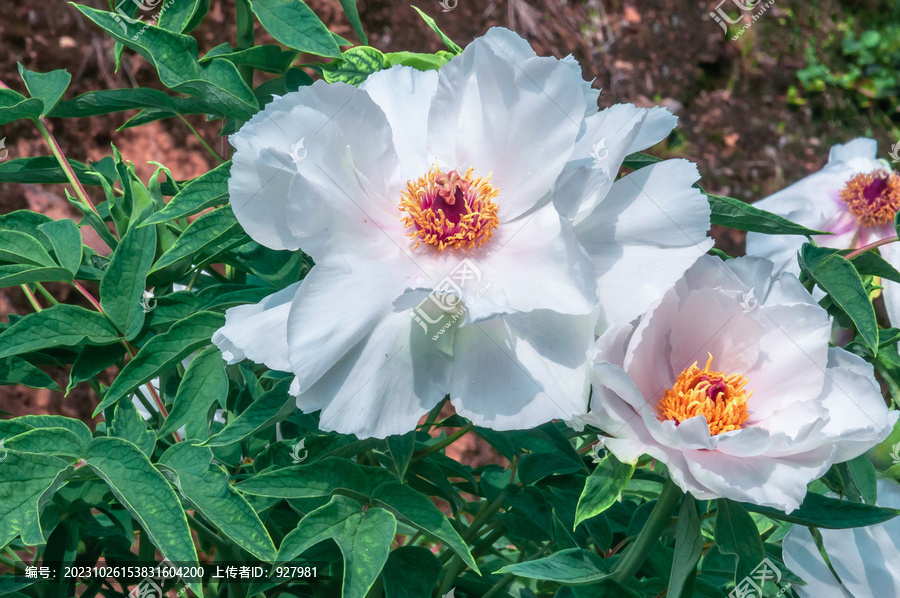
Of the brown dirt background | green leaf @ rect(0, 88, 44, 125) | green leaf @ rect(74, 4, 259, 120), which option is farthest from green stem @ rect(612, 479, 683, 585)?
the brown dirt background

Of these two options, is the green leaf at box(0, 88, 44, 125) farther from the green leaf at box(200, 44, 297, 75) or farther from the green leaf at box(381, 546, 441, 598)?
the green leaf at box(381, 546, 441, 598)

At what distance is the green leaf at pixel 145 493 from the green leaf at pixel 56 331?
0.12 metres

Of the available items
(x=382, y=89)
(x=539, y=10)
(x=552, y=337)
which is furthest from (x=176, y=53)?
(x=539, y=10)

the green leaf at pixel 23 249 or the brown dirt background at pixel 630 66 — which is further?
the brown dirt background at pixel 630 66

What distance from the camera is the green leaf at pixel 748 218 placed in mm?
690

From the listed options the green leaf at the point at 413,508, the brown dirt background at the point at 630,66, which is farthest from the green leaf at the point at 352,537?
the brown dirt background at the point at 630,66

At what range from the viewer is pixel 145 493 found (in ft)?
2.15

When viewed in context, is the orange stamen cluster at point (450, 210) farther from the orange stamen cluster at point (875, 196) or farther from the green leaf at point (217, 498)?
the orange stamen cluster at point (875, 196)

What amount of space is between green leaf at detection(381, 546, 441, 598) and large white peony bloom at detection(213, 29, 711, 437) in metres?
0.23

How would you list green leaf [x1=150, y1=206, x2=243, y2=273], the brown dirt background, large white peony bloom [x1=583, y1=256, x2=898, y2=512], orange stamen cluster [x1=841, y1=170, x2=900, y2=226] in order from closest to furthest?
large white peony bloom [x1=583, y1=256, x2=898, y2=512]
green leaf [x1=150, y1=206, x2=243, y2=273]
orange stamen cluster [x1=841, y1=170, x2=900, y2=226]
the brown dirt background

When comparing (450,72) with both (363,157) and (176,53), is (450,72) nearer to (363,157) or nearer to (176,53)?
(363,157)

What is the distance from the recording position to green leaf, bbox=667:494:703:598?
0.64m

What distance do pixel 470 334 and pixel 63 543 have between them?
55cm

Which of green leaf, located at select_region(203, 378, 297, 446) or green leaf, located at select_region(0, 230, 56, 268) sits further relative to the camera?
green leaf, located at select_region(0, 230, 56, 268)
